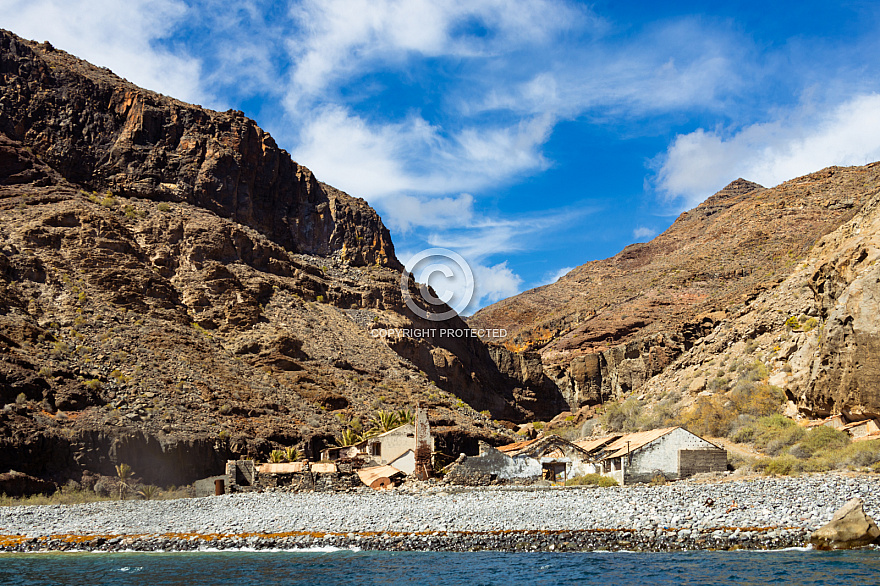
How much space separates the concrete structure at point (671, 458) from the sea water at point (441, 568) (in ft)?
41.9

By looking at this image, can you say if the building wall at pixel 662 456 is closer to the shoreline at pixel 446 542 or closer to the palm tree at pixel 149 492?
the shoreline at pixel 446 542

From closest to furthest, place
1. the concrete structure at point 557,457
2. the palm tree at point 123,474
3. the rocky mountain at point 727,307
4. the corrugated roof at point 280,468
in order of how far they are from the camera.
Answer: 1. the rocky mountain at point 727,307
2. the palm tree at point 123,474
3. the corrugated roof at point 280,468
4. the concrete structure at point 557,457

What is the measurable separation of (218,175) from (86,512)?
4419cm

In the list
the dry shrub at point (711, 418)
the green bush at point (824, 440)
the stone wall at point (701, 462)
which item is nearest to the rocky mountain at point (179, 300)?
the dry shrub at point (711, 418)

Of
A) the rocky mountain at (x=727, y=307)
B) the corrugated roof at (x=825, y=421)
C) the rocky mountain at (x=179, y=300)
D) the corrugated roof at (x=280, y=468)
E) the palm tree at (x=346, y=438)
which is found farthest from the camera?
the palm tree at (x=346, y=438)

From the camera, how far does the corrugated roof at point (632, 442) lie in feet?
109

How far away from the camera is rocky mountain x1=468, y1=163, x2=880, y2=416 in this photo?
30.7m

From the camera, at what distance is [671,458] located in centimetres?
3238

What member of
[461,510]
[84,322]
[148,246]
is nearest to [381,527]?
[461,510]

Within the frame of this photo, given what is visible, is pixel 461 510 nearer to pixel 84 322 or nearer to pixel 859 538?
pixel 859 538

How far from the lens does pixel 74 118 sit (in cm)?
6606

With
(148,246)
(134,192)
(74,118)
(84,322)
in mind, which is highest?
(74,118)

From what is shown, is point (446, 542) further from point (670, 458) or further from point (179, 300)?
point (179, 300)

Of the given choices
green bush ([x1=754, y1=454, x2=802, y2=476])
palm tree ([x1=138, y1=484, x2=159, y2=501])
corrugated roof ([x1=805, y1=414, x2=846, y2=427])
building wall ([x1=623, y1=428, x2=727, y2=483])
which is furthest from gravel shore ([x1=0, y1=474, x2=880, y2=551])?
corrugated roof ([x1=805, y1=414, x2=846, y2=427])
